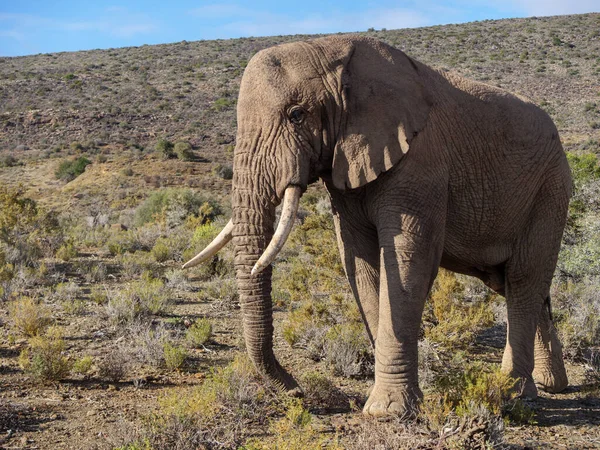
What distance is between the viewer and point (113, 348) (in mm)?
7227

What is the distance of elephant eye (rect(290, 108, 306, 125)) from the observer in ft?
14.9

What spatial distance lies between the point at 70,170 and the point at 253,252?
99.3ft

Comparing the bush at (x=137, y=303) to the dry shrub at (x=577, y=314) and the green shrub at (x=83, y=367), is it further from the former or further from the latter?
the dry shrub at (x=577, y=314)

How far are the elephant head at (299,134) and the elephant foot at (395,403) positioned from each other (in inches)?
33.5

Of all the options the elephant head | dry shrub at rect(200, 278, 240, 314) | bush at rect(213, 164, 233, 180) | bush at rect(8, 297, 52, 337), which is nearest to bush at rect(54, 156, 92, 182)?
bush at rect(213, 164, 233, 180)

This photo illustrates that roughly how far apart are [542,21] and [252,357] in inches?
2264

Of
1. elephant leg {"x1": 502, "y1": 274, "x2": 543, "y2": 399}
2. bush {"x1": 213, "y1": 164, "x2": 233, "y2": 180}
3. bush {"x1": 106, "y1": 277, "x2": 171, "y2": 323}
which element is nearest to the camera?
elephant leg {"x1": 502, "y1": 274, "x2": 543, "y2": 399}

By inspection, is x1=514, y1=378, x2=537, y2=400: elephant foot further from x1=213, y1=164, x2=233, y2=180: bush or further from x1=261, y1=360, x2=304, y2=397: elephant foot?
x1=213, y1=164, x2=233, y2=180: bush

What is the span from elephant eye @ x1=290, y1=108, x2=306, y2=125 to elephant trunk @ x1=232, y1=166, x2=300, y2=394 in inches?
18.8

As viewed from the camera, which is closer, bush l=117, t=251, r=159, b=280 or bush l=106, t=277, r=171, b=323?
bush l=106, t=277, r=171, b=323

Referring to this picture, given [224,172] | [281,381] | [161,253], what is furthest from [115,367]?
[224,172]

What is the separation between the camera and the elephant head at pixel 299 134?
14.9 feet

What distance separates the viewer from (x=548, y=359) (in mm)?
6270

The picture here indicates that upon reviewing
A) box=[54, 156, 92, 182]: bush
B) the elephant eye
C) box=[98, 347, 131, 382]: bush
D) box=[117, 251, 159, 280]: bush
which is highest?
box=[54, 156, 92, 182]: bush
